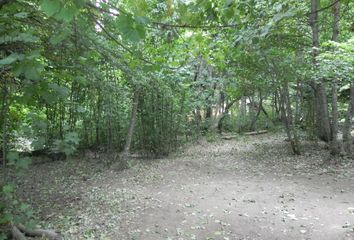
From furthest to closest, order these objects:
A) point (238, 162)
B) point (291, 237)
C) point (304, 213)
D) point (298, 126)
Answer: point (298, 126) < point (238, 162) < point (304, 213) < point (291, 237)

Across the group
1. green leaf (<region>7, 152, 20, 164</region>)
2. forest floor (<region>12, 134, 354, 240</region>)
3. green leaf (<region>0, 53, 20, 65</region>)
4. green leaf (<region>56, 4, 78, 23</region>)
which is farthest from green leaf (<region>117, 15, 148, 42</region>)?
forest floor (<region>12, 134, 354, 240</region>)

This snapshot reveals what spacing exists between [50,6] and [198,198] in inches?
178

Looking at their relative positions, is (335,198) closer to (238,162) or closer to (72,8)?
(238,162)

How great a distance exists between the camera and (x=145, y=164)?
7.94 meters

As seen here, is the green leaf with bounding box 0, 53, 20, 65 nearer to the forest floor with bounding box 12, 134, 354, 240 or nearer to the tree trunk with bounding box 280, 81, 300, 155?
the forest floor with bounding box 12, 134, 354, 240

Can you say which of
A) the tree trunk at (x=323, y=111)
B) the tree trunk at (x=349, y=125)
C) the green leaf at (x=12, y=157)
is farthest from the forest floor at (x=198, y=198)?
the green leaf at (x=12, y=157)

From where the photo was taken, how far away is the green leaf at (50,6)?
133cm

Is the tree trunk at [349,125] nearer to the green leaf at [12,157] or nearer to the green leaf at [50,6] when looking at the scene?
the green leaf at [12,157]

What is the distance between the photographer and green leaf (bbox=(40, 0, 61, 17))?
1335mm

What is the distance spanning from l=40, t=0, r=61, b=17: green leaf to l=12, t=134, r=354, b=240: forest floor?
3125 millimetres

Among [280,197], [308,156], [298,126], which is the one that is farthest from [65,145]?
[298,126]

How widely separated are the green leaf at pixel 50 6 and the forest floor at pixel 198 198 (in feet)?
10.3

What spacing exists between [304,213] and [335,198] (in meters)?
1.07

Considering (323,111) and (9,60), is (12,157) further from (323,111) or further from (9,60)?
(323,111)
